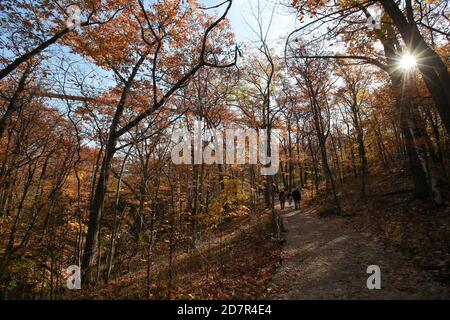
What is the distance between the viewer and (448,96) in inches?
188

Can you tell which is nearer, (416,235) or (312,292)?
(312,292)

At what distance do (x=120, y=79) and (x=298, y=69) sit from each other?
32.4 ft

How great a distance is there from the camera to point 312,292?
5.00 meters

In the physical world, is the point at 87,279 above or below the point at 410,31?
below

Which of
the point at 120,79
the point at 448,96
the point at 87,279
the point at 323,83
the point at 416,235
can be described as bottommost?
the point at 87,279

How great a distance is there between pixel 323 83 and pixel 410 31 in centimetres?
1001

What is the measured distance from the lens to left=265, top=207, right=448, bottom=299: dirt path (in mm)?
4539

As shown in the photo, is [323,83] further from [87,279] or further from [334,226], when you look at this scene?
[87,279]

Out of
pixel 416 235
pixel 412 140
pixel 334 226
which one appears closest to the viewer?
pixel 416 235

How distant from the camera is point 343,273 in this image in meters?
5.60

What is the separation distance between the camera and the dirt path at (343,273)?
14.9 feet

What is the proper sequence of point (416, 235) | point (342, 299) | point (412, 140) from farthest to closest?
point (412, 140), point (416, 235), point (342, 299)

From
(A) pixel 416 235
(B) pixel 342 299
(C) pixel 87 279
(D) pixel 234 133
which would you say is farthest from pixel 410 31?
(D) pixel 234 133

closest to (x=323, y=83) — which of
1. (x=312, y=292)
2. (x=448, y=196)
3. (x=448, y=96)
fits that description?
(x=448, y=196)
